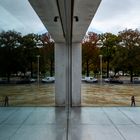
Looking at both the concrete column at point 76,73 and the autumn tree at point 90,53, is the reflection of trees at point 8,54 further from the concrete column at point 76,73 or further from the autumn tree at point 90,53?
the concrete column at point 76,73

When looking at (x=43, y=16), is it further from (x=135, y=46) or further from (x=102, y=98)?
(x=102, y=98)

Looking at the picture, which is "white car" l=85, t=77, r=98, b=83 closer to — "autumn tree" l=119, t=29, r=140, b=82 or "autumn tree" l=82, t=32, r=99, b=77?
"autumn tree" l=82, t=32, r=99, b=77

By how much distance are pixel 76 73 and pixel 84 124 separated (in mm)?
3639

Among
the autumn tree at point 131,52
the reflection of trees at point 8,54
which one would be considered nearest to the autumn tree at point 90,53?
the autumn tree at point 131,52

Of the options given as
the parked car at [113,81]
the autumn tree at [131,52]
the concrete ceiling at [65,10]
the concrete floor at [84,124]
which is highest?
→ the concrete ceiling at [65,10]

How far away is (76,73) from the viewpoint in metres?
10.6

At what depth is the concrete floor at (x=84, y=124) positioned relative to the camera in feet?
16.3

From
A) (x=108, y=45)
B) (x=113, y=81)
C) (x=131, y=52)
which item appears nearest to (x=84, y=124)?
(x=113, y=81)

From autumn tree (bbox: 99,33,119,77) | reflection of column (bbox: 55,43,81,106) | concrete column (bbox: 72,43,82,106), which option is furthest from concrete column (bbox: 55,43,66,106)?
autumn tree (bbox: 99,33,119,77)

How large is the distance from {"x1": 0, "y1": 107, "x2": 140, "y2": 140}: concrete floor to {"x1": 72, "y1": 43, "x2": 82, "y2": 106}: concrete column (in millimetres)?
838

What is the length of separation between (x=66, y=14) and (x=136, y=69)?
179 inches

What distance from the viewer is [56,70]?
1017cm

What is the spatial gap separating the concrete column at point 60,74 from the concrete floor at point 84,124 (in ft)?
2.65

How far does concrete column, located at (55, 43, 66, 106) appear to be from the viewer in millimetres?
10344
